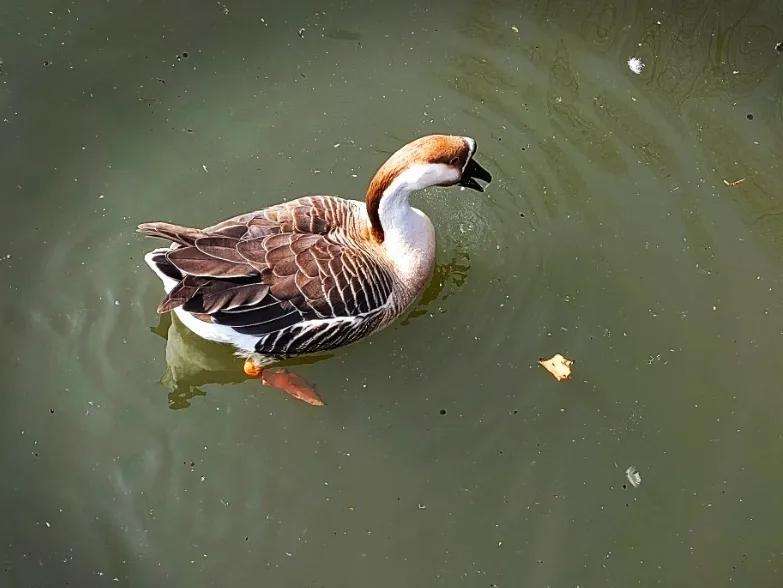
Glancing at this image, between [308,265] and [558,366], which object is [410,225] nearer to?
[308,265]

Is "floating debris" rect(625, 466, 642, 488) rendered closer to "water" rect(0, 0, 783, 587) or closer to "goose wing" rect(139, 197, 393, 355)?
"water" rect(0, 0, 783, 587)

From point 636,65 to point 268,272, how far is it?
2458mm

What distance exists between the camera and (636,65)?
4.21 m

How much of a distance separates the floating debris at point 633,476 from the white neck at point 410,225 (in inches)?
45.7

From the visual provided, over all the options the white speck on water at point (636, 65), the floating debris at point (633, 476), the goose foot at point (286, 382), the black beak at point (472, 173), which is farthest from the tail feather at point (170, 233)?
the white speck on water at point (636, 65)

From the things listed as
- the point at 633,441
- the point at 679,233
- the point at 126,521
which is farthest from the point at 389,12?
the point at 126,521

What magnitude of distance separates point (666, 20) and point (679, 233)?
131cm

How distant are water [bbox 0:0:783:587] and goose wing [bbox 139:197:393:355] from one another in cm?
38

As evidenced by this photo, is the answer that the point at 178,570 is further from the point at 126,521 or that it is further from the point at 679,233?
the point at 679,233

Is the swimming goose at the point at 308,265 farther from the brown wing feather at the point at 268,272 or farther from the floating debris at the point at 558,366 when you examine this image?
the floating debris at the point at 558,366

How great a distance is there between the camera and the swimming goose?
114 inches

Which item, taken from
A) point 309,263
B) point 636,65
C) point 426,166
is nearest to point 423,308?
point 309,263

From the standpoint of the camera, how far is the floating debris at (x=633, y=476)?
3242 millimetres

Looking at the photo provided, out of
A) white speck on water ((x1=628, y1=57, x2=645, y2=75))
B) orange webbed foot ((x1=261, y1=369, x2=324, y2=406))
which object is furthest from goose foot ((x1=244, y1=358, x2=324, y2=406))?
white speck on water ((x1=628, y1=57, x2=645, y2=75))
